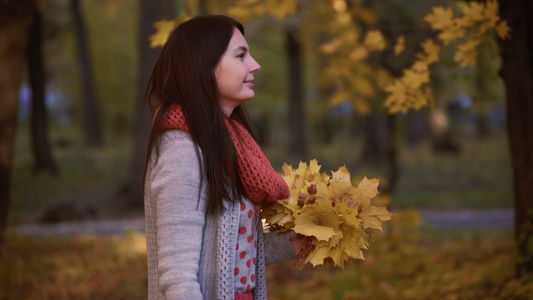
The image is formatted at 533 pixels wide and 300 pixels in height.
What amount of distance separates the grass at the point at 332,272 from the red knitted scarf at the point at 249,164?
249 centimetres

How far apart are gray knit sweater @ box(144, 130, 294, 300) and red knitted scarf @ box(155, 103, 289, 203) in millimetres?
48

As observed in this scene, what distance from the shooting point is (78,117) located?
3231cm

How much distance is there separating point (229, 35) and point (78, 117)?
3176 cm

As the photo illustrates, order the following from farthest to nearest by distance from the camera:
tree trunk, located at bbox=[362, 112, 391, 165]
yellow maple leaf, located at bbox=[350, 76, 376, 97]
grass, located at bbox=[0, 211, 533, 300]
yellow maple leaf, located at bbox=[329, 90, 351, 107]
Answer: tree trunk, located at bbox=[362, 112, 391, 165]
yellow maple leaf, located at bbox=[350, 76, 376, 97]
yellow maple leaf, located at bbox=[329, 90, 351, 107]
grass, located at bbox=[0, 211, 533, 300]

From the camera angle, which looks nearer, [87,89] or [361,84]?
[361,84]

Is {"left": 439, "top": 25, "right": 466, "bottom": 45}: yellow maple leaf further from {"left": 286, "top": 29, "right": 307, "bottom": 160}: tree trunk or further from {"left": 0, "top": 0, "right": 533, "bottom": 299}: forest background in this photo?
{"left": 286, "top": 29, "right": 307, "bottom": 160}: tree trunk

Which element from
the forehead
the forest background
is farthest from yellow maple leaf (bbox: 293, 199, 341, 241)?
the forest background

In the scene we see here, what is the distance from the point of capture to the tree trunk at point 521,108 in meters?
4.23

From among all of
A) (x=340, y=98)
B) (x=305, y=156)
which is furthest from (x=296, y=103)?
(x=340, y=98)

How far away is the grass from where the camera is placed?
4.92m

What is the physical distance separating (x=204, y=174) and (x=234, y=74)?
393 mm

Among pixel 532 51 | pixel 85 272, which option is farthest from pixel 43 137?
pixel 532 51

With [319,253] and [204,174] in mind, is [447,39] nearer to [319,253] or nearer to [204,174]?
[319,253]

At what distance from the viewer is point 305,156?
63.1ft
